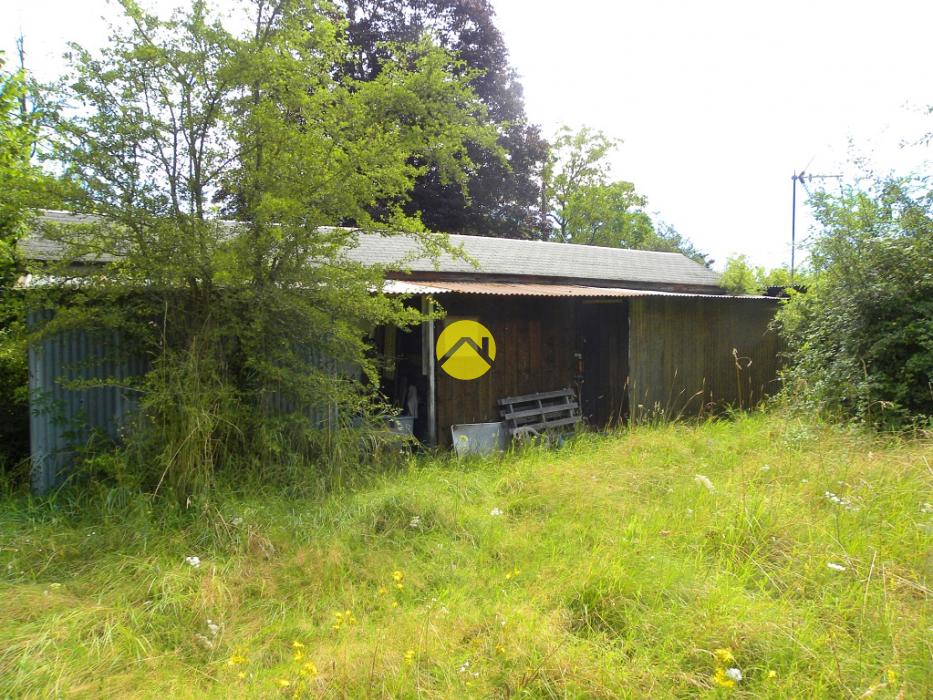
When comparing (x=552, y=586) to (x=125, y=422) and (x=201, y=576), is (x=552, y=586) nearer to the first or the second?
(x=201, y=576)

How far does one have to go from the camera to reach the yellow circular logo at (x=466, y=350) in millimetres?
7590

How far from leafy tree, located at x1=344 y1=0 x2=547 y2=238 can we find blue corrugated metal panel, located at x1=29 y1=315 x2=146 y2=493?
1402 centimetres

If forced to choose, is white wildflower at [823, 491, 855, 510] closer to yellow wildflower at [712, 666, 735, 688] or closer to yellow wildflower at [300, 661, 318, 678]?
yellow wildflower at [712, 666, 735, 688]

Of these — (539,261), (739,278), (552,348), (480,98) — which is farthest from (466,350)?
(480,98)

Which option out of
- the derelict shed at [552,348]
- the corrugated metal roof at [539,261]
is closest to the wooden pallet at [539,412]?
the derelict shed at [552,348]

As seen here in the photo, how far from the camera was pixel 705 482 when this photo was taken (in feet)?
16.1

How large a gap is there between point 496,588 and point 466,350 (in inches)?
176

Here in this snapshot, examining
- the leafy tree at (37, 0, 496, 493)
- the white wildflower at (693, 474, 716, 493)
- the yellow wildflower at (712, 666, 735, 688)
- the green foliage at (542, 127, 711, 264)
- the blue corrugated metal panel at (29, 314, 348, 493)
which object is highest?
the green foliage at (542, 127, 711, 264)

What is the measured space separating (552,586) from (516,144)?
64.4 feet

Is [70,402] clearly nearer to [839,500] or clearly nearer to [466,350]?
[466,350]

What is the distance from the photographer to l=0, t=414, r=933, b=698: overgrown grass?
265 centimetres

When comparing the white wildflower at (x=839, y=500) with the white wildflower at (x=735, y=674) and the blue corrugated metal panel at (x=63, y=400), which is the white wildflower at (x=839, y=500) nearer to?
the white wildflower at (x=735, y=674)

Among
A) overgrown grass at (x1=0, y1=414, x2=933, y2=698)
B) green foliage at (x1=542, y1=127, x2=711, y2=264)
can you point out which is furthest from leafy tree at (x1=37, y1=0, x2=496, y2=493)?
green foliage at (x1=542, y1=127, x2=711, y2=264)

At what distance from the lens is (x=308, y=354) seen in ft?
18.1
